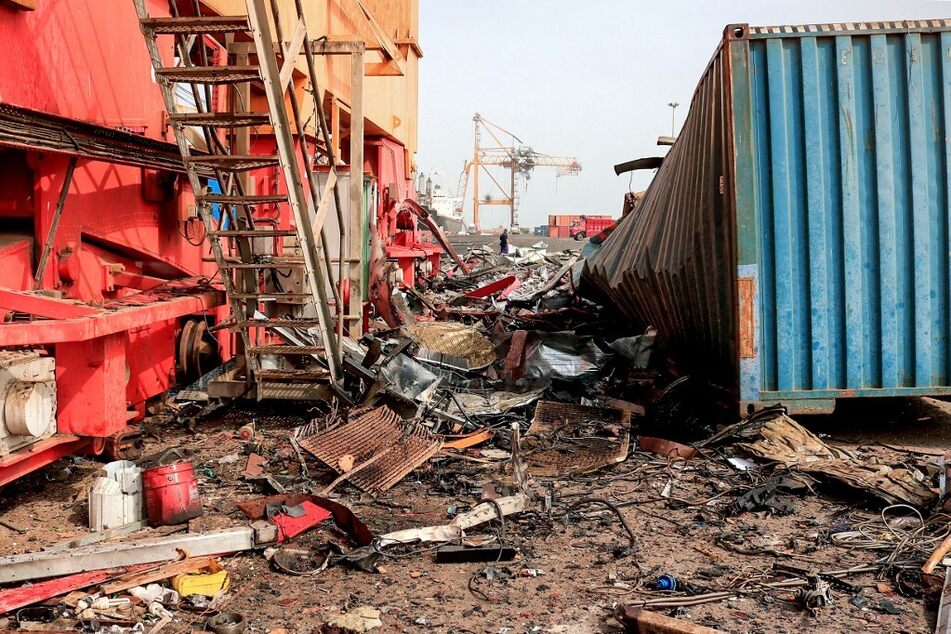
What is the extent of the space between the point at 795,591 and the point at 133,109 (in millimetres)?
5692

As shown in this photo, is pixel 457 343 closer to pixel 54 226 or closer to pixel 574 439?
pixel 574 439

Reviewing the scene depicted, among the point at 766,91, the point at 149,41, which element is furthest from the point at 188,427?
the point at 766,91

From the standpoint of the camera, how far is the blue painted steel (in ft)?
18.3

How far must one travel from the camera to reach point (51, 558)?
3.54m

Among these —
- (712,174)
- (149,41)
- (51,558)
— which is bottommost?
(51,558)

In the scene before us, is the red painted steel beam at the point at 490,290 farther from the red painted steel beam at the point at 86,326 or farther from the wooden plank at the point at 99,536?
the wooden plank at the point at 99,536

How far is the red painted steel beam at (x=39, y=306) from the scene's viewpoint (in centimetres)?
396

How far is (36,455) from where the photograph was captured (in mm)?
4141

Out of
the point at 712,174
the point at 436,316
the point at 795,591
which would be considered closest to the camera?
the point at 795,591

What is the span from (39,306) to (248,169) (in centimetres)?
216

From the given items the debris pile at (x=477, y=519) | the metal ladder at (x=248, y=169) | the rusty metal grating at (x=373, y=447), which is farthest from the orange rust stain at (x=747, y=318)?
the metal ladder at (x=248, y=169)

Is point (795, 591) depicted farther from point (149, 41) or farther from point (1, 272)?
point (149, 41)

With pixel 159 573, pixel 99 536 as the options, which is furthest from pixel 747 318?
pixel 99 536

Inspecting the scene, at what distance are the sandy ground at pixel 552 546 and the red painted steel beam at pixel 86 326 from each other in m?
1.09
